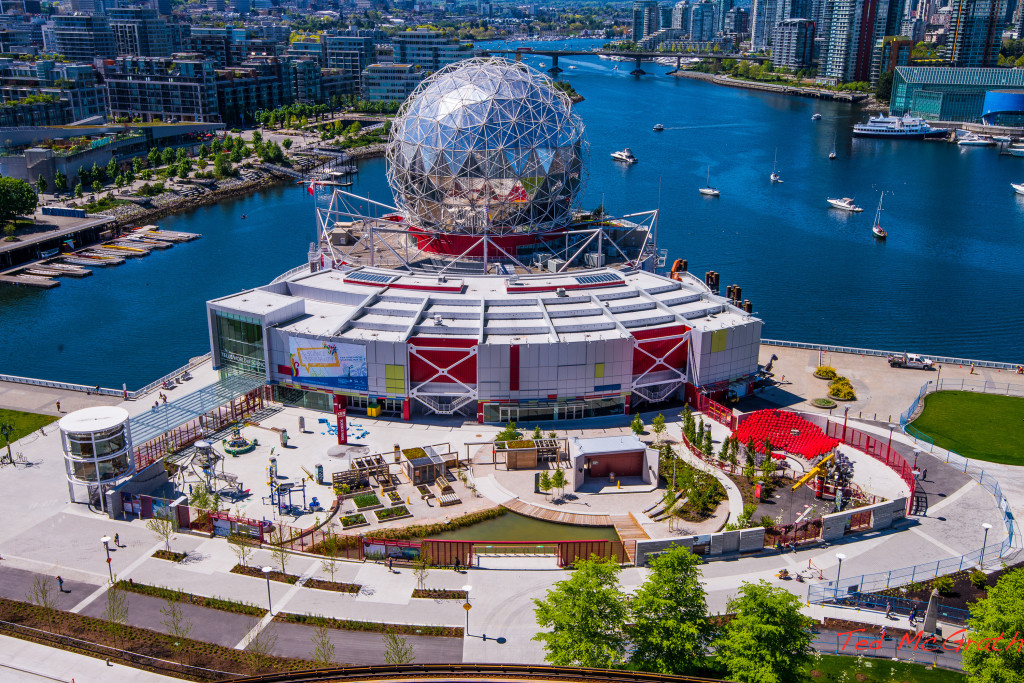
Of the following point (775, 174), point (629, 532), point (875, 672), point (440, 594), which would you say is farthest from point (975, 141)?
point (440, 594)

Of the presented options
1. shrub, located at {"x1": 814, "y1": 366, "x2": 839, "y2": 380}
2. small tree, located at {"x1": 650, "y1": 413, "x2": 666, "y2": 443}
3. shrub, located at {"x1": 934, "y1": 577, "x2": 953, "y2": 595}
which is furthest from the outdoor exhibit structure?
shrub, located at {"x1": 814, "y1": 366, "x2": 839, "y2": 380}

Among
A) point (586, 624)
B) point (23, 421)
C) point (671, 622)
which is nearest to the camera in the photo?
point (671, 622)

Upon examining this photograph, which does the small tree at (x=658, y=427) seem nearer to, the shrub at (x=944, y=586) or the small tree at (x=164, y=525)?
the shrub at (x=944, y=586)

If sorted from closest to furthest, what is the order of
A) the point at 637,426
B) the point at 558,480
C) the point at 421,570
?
the point at 421,570 < the point at 558,480 < the point at 637,426

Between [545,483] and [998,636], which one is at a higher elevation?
[998,636]

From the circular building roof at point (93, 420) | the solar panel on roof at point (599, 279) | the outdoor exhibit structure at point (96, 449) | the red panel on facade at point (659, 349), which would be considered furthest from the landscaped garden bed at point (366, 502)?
the solar panel on roof at point (599, 279)

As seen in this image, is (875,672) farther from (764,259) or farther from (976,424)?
(764,259)

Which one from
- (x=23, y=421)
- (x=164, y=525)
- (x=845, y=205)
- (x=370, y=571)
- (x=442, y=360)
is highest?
(x=442, y=360)

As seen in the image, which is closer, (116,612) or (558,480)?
(116,612)
